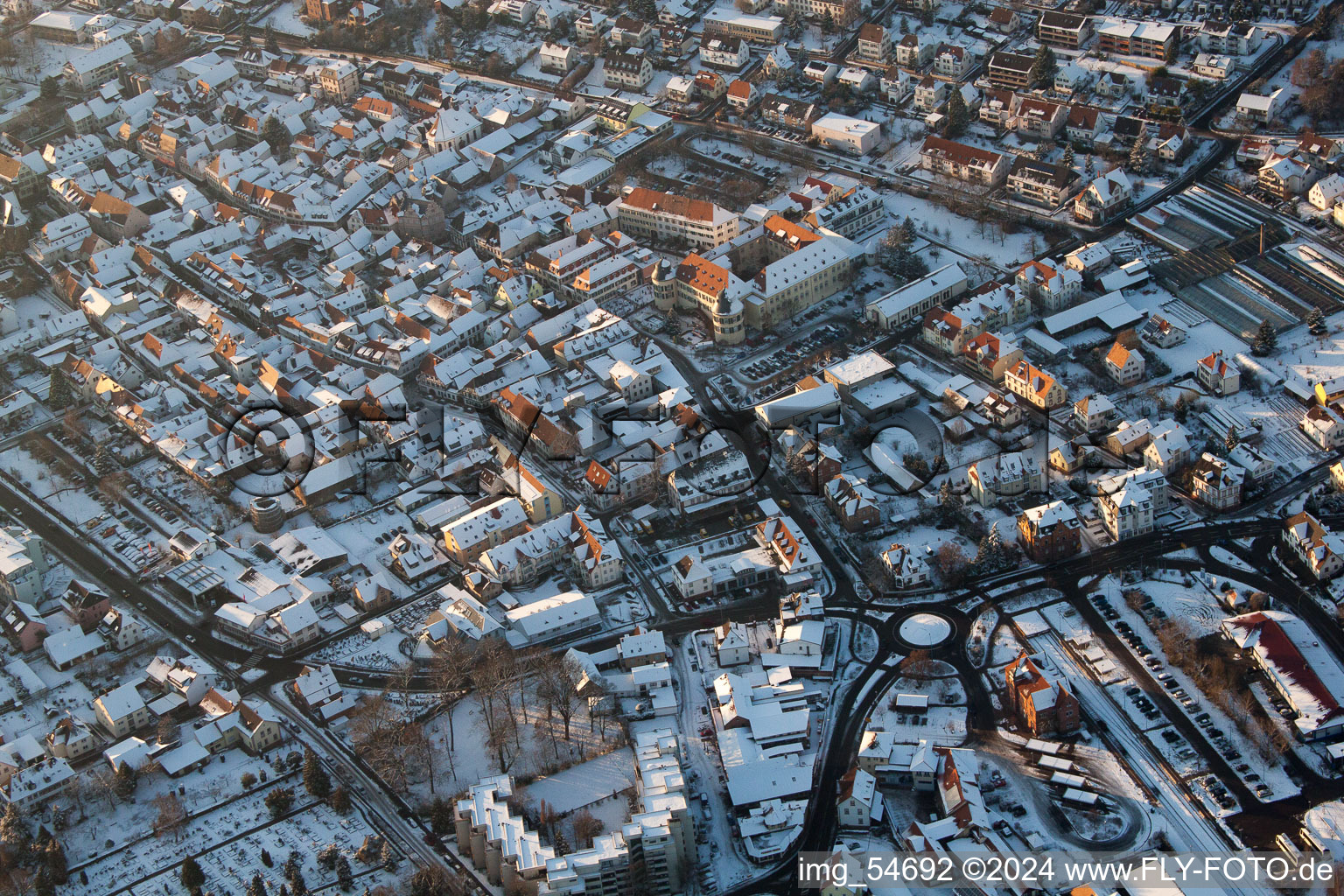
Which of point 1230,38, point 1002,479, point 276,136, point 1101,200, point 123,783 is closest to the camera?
point 123,783

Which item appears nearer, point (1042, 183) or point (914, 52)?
point (1042, 183)

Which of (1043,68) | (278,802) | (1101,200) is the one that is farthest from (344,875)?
(1043,68)

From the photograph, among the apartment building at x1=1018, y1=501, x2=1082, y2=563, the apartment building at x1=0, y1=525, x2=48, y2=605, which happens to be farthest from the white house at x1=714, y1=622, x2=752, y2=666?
the apartment building at x1=0, y1=525, x2=48, y2=605

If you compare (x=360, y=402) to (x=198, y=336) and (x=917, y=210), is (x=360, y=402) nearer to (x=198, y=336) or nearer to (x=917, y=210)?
(x=198, y=336)

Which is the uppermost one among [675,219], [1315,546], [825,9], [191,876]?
[1315,546]

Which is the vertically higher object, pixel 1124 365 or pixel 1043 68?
pixel 1043 68

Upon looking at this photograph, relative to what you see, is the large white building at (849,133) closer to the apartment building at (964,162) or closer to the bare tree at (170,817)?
the apartment building at (964,162)

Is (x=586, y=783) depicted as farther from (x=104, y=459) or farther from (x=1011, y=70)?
(x=1011, y=70)
